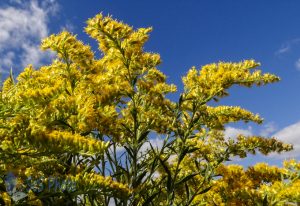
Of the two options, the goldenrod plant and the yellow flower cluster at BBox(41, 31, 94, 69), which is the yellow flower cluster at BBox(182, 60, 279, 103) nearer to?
the goldenrod plant

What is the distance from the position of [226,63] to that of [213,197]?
5.95 feet

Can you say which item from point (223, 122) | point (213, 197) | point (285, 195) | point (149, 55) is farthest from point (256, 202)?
point (149, 55)

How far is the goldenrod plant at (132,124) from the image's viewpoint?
372 centimetres

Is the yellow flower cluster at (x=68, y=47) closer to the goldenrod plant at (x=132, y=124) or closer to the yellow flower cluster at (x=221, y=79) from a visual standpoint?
the goldenrod plant at (x=132, y=124)

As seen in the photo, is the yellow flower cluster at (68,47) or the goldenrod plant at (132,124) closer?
the goldenrod plant at (132,124)

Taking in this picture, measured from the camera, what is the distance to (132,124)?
16.9 ft

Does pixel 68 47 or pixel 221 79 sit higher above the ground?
pixel 68 47

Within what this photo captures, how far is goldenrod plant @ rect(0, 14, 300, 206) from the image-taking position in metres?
3.72

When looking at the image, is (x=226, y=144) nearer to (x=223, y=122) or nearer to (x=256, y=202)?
(x=223, y=122)

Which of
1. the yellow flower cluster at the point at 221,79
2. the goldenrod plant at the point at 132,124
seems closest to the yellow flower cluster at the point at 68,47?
the goldenrod plant at the point at 132,124

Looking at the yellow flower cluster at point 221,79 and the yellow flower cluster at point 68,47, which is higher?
the yellow flower cluster at point 68,47

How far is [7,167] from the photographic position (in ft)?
11.4

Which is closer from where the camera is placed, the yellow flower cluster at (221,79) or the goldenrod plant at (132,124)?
the goldenrod plant at (132,124)

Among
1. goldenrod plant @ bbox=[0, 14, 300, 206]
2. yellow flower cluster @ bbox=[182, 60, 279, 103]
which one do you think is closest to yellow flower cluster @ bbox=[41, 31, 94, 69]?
goldenrod plant @ bbox=[0, 14, 300, 206]
